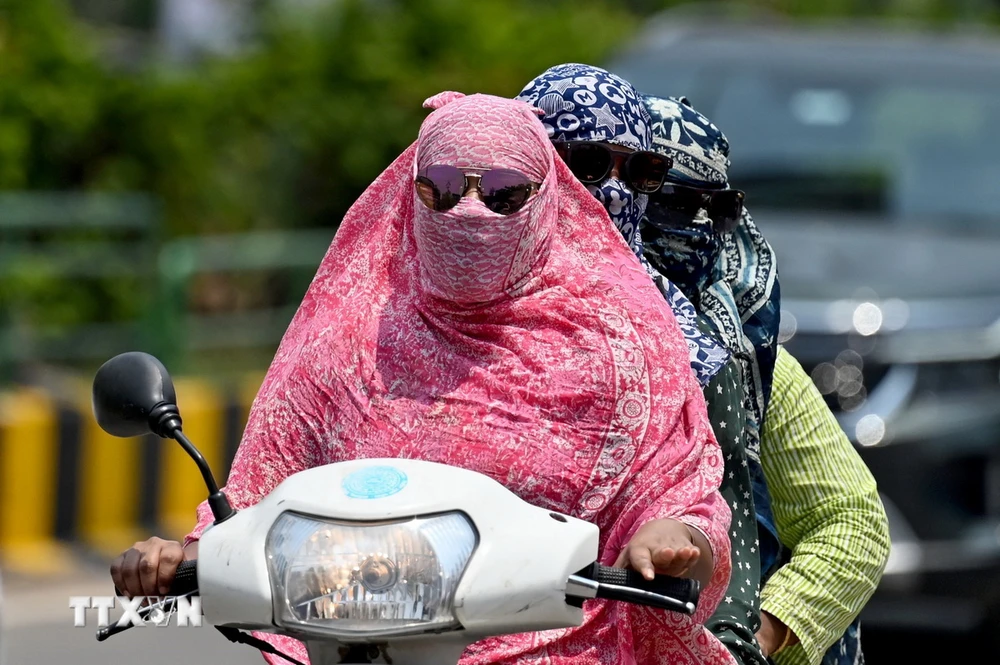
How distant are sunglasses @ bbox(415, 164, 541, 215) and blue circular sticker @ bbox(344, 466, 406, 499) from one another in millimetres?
Result: 370

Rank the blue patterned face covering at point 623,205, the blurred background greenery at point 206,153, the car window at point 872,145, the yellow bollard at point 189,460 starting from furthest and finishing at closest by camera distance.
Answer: the blurred background greenery at point 206,153 < the yellow bollard at point 189,460 < the car window at point 872,145 < the blue patterned face covering at point 623,205

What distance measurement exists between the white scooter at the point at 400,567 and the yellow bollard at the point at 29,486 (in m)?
6.01

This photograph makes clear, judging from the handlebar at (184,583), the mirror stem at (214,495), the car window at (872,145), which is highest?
the car window at (872,145)

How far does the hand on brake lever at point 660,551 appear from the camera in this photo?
2006 mm

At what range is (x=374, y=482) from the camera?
1.96 metres

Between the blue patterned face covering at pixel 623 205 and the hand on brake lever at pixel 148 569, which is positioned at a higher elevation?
the blue patterned face covering at pixel 623 205

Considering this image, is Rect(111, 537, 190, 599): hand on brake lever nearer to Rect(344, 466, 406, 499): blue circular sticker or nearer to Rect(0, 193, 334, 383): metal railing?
Rect(344, 466, 406, 499): blue circular sticker

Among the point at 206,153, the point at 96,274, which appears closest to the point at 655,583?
the point at 96,274

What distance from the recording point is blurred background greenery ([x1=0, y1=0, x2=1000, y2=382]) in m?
8.97

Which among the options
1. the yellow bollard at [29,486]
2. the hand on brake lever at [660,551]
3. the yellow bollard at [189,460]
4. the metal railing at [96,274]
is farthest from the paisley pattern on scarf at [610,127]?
the metal railing at [96,274]

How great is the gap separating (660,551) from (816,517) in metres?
0.96

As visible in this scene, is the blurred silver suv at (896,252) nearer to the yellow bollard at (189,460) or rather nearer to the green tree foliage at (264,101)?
the yellow bollard at (189,460)

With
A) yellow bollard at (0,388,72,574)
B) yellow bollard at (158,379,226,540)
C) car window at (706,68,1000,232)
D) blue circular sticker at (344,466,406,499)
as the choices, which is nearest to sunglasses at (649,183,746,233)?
blue circular sticker at (344,466,406,499)

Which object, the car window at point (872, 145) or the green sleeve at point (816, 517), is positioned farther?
the car window at point (872, 145)
